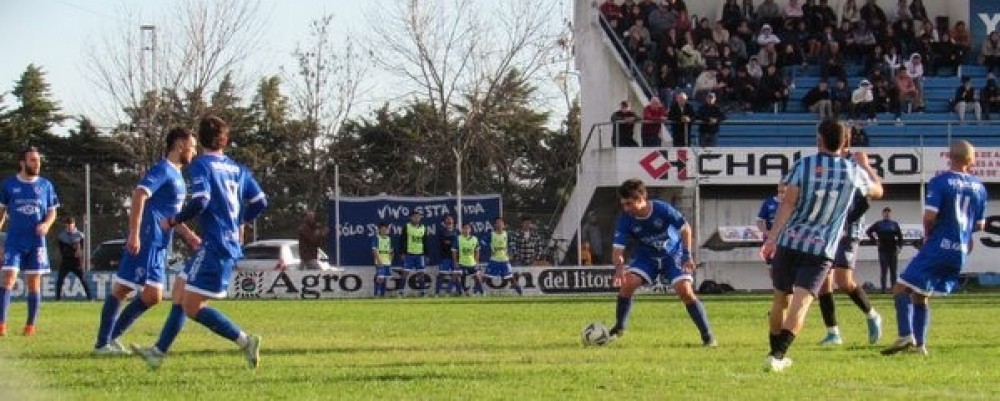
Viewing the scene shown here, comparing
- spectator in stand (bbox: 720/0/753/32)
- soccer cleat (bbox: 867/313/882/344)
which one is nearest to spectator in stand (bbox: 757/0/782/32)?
spectator in stand (bbox: 720/0/753/32)

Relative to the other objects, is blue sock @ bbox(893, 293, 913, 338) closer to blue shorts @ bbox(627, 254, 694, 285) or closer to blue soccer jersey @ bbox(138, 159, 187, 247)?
blue shorts @ bbox(627, 254, 694, 285)

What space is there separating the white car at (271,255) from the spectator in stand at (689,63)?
923 cm

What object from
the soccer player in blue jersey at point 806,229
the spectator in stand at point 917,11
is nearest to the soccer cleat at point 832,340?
the soccer player in blue jersey at point 806,229

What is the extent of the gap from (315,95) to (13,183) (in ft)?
133

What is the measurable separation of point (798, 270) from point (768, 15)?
97.8 ft

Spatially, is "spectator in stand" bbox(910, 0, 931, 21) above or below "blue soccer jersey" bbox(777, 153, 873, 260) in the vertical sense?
above

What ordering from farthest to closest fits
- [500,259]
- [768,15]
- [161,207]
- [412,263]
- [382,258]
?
1. [768,15]
2. [412,263]
3. [382,258]
4. [500,259]
5. [161,207]

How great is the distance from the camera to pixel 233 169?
11.8 metres

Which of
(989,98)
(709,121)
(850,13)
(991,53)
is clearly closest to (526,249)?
(709,121)

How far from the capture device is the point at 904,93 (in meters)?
37.7

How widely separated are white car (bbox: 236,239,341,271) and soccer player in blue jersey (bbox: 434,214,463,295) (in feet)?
13.1

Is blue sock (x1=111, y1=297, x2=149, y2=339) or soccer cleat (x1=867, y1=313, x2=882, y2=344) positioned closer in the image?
blue sock (x1=111, y1=297, x2=149, y2=339)

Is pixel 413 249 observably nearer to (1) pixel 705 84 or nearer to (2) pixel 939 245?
(1) pixel 705 84

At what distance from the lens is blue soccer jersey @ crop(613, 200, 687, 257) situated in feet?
48.9
